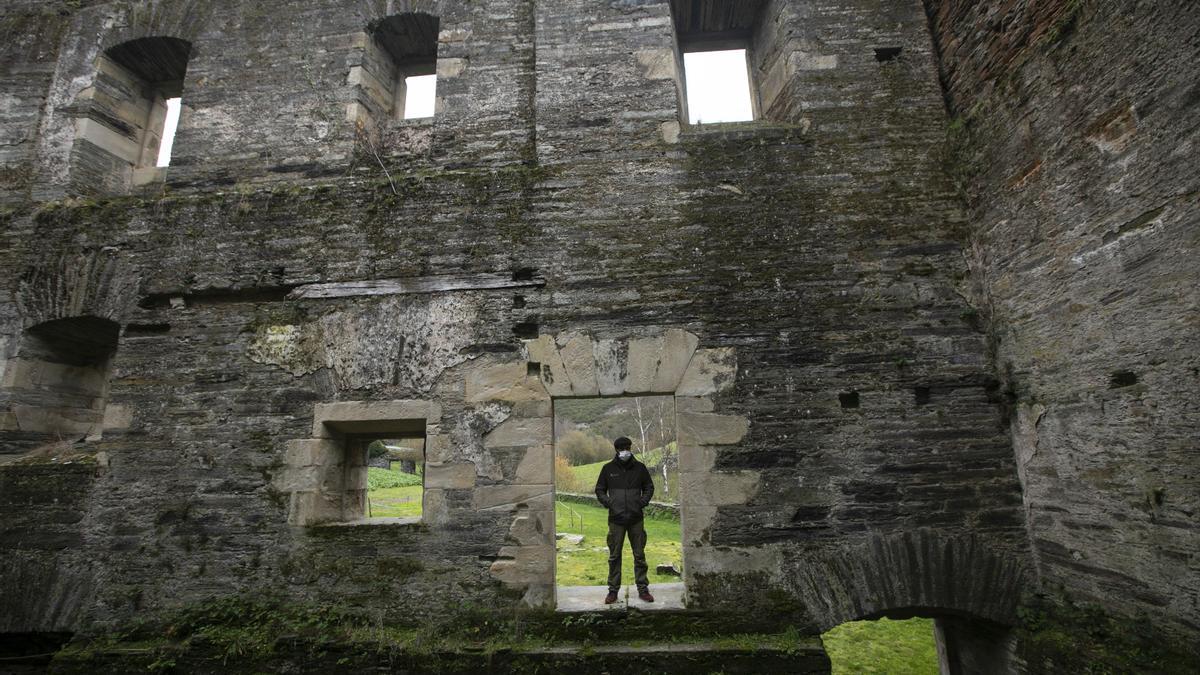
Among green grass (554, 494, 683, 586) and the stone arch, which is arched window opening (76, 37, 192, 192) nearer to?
green grass (554, 494, 683, 586)

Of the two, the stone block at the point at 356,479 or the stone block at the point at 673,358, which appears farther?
the stone block at the point at 356,479

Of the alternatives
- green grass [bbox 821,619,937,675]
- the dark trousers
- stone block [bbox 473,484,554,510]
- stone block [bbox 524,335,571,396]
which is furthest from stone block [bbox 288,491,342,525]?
green grass [bbox 821,619,937,675]

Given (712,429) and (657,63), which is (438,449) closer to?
(712,429)

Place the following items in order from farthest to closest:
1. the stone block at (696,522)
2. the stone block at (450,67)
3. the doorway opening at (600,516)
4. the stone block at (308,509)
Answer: the stone block at (450,67), the doorway opening at (600,516), the stone block at (308,509), the stone block at (696,522)

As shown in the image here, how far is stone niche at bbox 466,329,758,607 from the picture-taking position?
173 inches

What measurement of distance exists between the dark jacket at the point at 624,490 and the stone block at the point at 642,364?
0.63 metres

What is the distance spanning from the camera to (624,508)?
462 centimetres

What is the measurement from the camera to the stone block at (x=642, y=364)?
4625mm

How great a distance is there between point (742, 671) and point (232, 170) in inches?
247

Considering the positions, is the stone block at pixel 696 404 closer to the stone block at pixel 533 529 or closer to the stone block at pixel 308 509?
the stone block at pixel 533 529

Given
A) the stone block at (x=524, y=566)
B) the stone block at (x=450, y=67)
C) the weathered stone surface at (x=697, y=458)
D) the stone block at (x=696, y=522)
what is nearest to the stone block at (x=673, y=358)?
the weathered stone surface at (x=697, y=458)

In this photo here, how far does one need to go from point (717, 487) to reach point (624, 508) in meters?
0.77

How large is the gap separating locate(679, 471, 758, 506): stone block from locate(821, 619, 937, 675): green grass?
3143 mm

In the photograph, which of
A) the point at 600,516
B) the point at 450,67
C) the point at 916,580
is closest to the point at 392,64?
the point at 450,67
